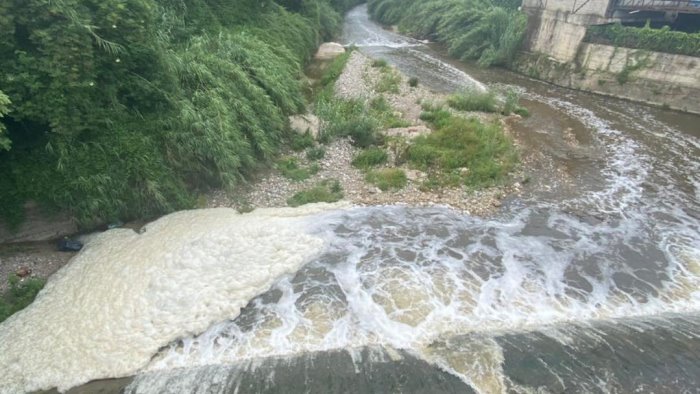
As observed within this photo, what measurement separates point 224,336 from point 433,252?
5.78m

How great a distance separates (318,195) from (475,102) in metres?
11.5

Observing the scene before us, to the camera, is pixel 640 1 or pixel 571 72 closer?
pixel 640 1

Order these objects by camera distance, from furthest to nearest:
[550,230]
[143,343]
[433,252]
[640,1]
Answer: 1. [640,1]
2. [550,230]
3. [433,252]
4. [143,343]

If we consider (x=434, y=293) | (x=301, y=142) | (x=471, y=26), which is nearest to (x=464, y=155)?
(x=301, y=142)

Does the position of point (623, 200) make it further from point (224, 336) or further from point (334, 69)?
point (334, 69)

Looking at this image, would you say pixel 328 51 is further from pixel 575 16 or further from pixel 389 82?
pixel 575 16

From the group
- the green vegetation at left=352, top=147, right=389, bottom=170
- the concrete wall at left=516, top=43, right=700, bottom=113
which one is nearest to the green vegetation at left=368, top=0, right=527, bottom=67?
the concrete wall at left=516, top=43, right=700, bottom=113

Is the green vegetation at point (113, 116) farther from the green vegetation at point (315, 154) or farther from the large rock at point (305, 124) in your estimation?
the large rock at point (305, 124)

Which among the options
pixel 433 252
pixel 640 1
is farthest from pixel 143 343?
pixel 640 1

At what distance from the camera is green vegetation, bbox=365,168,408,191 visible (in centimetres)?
1446

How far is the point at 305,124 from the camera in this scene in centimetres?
1816

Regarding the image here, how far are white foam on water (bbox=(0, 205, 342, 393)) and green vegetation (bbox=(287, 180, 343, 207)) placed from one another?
808 mm

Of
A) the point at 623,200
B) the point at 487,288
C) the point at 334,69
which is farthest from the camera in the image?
the point at 334,69

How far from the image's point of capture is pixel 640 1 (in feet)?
84.8
